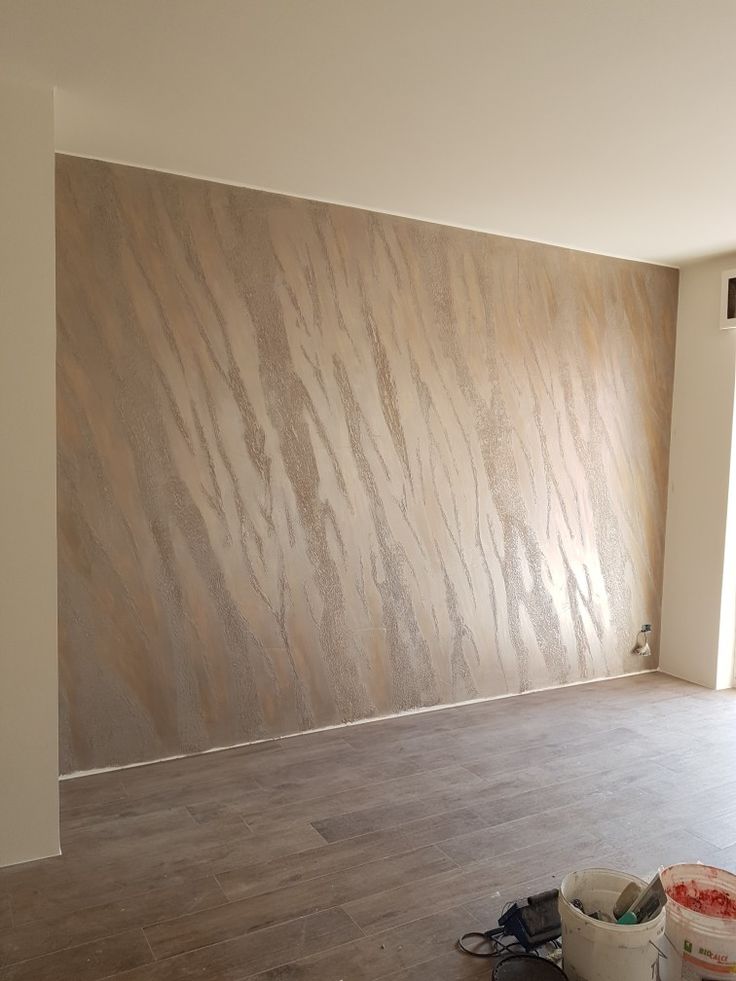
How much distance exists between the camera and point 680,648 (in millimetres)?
4887

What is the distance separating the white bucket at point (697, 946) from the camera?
1900mm

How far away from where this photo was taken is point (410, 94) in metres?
2.54

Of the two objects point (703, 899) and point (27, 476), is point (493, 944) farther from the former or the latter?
Result: point (27, 476)

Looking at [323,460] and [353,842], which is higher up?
[323,460]

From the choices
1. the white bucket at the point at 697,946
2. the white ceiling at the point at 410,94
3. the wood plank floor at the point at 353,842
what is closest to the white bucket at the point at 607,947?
the white bucket at the point at 697,946

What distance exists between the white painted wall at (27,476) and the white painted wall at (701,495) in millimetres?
3758

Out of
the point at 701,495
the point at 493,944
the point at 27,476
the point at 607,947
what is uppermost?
the point at 27,476

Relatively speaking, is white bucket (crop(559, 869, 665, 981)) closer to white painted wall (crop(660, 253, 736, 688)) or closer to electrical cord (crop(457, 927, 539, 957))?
electrical cord (crop(457, 927, 539, 957))

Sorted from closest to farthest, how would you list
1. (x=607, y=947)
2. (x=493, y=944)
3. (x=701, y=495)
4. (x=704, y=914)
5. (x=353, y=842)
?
(x=607, y=947) < (x=704, y=914) < (x=493, y=944) < (x=353, y=842) < (x=701, y=495)

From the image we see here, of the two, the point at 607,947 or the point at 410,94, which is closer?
the point at 607,947

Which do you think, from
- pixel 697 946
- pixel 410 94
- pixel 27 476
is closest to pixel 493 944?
pixel 697 946

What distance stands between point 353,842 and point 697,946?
1202mm

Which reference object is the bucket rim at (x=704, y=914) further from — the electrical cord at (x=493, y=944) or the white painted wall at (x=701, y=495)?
the white painted wall at (x=701, y=495)

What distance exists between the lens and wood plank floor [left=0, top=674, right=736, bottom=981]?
2.18m
